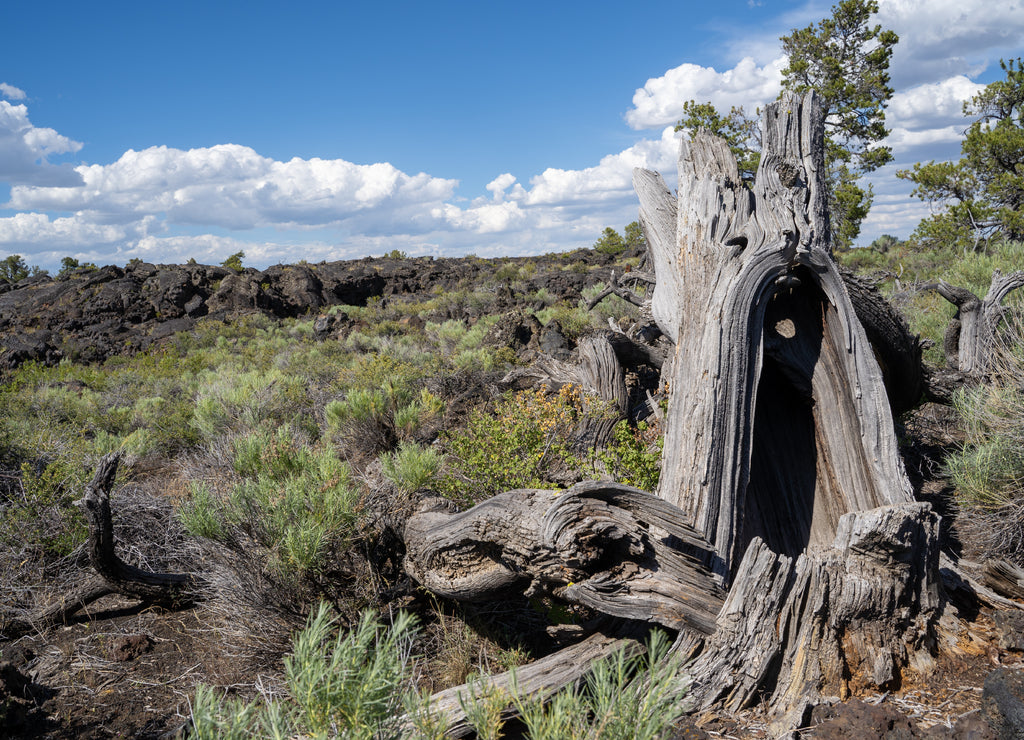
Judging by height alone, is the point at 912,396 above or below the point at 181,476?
above

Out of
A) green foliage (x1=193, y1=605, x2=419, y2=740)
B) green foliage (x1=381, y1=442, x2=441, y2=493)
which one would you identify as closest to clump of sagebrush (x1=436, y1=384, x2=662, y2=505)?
green foliage (x1=381, y1=442, x2=441, y2=493)

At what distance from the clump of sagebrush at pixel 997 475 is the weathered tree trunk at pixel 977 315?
122cm

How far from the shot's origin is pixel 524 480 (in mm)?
4598

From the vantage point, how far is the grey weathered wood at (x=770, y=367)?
3.46 meters

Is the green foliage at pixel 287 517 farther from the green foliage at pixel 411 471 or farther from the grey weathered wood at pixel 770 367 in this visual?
the grey weathered wood at pixel 770 367

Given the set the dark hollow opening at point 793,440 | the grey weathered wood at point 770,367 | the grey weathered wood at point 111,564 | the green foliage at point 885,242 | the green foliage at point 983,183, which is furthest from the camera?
the green foliage at point 885,242

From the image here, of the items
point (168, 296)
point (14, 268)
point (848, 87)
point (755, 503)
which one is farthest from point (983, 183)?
point (14, 268)

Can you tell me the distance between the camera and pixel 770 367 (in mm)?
4203

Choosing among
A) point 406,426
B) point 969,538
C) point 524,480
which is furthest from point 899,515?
point 406,426

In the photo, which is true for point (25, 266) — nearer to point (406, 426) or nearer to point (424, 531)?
point (406, 426)

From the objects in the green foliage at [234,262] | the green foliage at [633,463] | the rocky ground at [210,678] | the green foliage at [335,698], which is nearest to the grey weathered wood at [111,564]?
the rocky ground at [210,678]

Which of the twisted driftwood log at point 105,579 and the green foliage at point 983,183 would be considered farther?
the green foliage at point 983,183

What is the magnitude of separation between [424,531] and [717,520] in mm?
1713

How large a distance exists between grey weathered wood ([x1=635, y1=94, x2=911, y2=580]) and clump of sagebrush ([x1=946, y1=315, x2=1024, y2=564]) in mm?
1037
